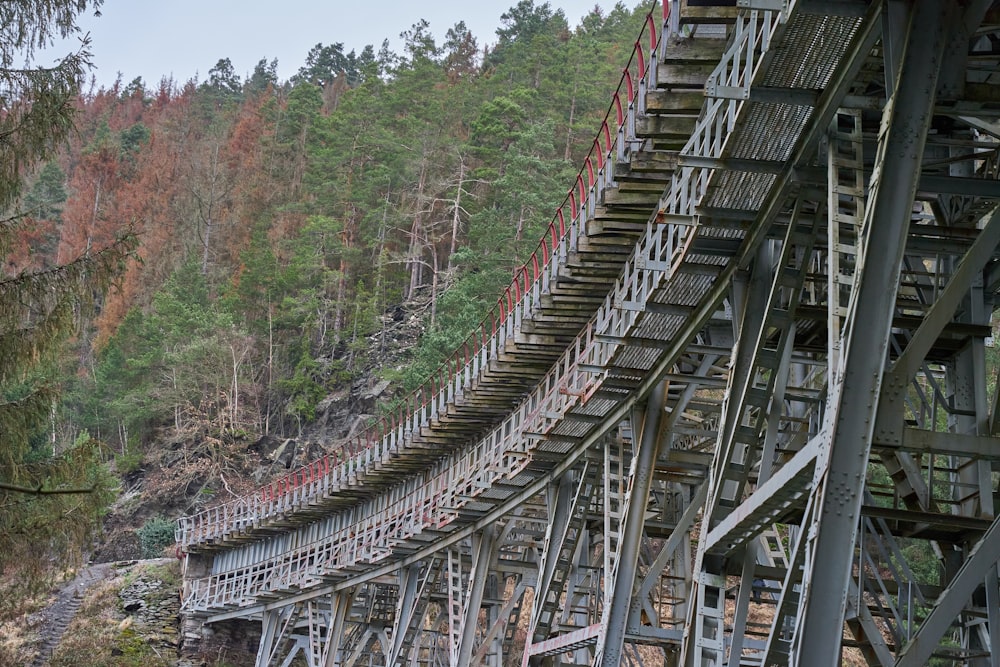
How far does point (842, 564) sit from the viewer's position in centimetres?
882

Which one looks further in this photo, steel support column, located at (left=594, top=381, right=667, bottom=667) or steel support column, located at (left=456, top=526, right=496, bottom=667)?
steel support column, located at (left=456, top=526, right=496, bottom=667)

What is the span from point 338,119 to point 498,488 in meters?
50.7

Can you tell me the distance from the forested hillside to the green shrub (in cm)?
244

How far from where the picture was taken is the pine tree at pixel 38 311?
1527 cm

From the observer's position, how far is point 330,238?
62.2 meters

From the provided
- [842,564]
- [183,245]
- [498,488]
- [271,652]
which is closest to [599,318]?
[498,488]

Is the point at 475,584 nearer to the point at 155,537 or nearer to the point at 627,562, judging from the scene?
the point at 627,562

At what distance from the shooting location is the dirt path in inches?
1601

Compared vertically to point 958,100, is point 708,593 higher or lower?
lower

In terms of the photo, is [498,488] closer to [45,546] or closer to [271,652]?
[45,546]

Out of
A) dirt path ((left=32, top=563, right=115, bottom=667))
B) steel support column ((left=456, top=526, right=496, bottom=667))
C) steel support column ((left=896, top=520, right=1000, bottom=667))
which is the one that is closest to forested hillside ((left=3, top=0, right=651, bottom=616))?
dirt path ((left=32, top=563, right=115, bottom=667))

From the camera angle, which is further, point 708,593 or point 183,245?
point 183,245

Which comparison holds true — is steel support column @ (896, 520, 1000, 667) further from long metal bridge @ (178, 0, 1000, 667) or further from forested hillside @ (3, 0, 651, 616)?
forested hillside @ (3, 0, 651, 616)

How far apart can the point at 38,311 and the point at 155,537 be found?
36.4 m
